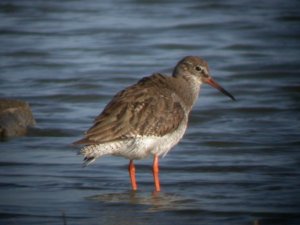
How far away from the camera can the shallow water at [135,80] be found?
950cm

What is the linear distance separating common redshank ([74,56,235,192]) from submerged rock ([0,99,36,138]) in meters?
2.56

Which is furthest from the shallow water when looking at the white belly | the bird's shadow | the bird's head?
the bird's head

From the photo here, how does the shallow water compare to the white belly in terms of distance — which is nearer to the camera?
the shallow water

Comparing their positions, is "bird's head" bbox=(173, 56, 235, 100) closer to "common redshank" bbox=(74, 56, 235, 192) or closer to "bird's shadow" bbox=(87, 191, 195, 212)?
"common redshank" bbox=(74, 56, 235, 192)

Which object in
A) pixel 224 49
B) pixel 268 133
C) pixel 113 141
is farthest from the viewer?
pixel 224 49

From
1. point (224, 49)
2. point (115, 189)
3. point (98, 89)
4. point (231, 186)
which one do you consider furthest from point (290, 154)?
point (224, 49)

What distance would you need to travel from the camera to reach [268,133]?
13.2 meters

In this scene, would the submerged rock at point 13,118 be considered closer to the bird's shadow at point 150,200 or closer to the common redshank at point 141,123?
the common redshank at point 141,123

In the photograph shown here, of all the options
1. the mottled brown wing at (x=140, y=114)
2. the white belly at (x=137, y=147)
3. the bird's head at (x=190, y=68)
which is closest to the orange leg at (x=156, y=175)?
the white belly at (x=137, y=147)

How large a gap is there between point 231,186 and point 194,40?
10.0 metres

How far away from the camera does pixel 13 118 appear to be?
12633 millimetres

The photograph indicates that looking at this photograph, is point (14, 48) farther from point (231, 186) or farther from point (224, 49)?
point (231, 186)

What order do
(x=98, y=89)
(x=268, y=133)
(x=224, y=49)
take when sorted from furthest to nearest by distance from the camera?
(x=224, y=49) → (x=98, y=89) → (x=268, y=133)

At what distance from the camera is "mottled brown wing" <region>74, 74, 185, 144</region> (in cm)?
991
